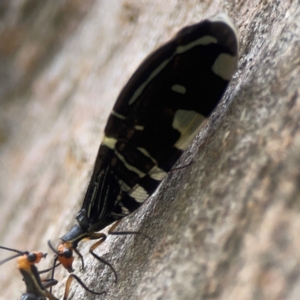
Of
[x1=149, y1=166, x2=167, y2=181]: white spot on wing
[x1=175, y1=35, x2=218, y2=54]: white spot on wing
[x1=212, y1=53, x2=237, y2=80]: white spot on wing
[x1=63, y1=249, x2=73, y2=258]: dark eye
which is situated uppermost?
[x1=175, y1=35, x2=218, y2=54]: white spot on wing

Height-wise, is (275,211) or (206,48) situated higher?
(206,48)

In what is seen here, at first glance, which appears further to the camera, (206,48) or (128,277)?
(128,277)

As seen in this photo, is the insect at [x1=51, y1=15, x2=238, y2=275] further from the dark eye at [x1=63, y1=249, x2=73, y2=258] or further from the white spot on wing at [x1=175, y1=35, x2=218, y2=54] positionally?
the dark eye at [x1=63, y1=249, x2=73, y2=258]

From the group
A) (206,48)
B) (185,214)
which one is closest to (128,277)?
(185,214)

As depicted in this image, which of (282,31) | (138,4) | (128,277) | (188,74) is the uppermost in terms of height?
(138,4)

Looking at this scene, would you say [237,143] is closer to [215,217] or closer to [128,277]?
[215,217]

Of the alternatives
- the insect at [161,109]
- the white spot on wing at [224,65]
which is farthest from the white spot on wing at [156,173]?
the white spot on wing at [224,65]

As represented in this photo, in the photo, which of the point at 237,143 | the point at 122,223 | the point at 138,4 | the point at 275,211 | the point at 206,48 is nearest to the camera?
the point at 275,211

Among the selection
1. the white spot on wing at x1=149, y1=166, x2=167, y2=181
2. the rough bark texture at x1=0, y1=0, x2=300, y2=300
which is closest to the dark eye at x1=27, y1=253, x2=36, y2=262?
the rough bark texture at x1=0, y1=0, x2=300, y2=300
